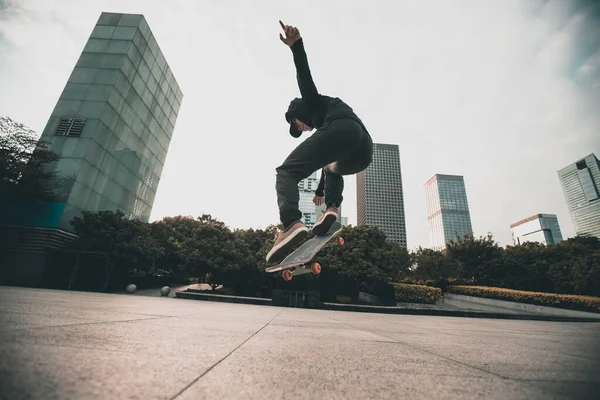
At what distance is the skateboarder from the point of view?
2963 millimetres

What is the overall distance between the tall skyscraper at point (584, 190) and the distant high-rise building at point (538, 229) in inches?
4791

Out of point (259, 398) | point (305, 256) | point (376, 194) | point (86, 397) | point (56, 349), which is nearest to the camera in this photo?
point (86, 397)

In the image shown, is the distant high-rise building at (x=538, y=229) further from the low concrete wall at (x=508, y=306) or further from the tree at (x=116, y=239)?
the tree at (x=116, y=239)

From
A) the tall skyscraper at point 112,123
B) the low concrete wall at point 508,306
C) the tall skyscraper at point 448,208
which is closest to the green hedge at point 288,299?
the low concrete wall at point 508,306

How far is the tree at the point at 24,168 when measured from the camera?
18.3 meters

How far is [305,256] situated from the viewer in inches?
A: 151

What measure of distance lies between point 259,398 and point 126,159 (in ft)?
101

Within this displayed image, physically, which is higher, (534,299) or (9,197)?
(9,197)

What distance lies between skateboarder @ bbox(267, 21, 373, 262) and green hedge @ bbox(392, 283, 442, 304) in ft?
80.1

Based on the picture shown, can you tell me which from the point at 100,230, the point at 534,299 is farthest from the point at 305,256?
the point at 534,299

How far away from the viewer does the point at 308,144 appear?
2.97m

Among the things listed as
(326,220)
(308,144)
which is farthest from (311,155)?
(326,220)

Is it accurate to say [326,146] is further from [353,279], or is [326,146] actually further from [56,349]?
[353,279]

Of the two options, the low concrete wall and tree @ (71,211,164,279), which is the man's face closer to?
tree @ (71,211,164,279)
